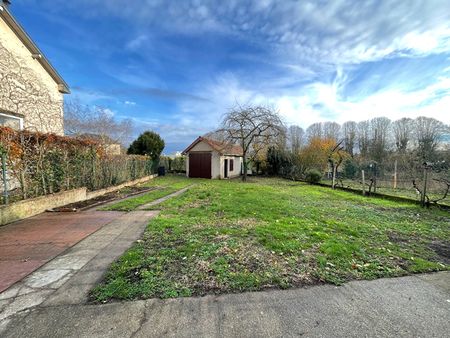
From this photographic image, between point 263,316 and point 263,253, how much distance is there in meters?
1.48

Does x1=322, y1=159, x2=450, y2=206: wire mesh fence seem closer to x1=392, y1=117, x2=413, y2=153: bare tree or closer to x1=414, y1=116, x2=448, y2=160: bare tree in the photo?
x1=414, y1=116, x2=448, y2=160: bare tree

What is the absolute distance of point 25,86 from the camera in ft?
31.9

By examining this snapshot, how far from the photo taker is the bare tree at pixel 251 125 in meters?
18.8

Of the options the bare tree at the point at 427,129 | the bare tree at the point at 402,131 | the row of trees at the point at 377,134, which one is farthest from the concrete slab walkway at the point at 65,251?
the bare tree at the point at 402,131

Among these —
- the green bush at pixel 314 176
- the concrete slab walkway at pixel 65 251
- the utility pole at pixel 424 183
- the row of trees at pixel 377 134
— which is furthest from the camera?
the row of trees at pixel 377 134

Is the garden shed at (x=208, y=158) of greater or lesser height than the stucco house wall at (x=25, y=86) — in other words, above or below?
below

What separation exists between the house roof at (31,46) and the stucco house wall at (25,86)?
0.04 metres

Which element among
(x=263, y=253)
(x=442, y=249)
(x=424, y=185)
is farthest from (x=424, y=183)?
(x=263, y=253)

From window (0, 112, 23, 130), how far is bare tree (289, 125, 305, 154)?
22377mm

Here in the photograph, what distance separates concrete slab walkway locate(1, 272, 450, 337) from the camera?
2070 millimetres

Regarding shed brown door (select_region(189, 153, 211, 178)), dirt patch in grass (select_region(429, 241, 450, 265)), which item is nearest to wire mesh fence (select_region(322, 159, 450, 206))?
dirt patch in grass (select_region(429, 241, 450, 265))

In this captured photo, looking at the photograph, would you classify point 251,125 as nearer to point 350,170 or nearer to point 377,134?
point 350,170

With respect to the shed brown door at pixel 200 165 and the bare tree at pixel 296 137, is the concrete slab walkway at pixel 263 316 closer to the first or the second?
the shed brown door at pixel 200 165

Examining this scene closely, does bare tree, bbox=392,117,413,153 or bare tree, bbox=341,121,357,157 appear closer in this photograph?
bare tree, bbox=392,117,413,153
